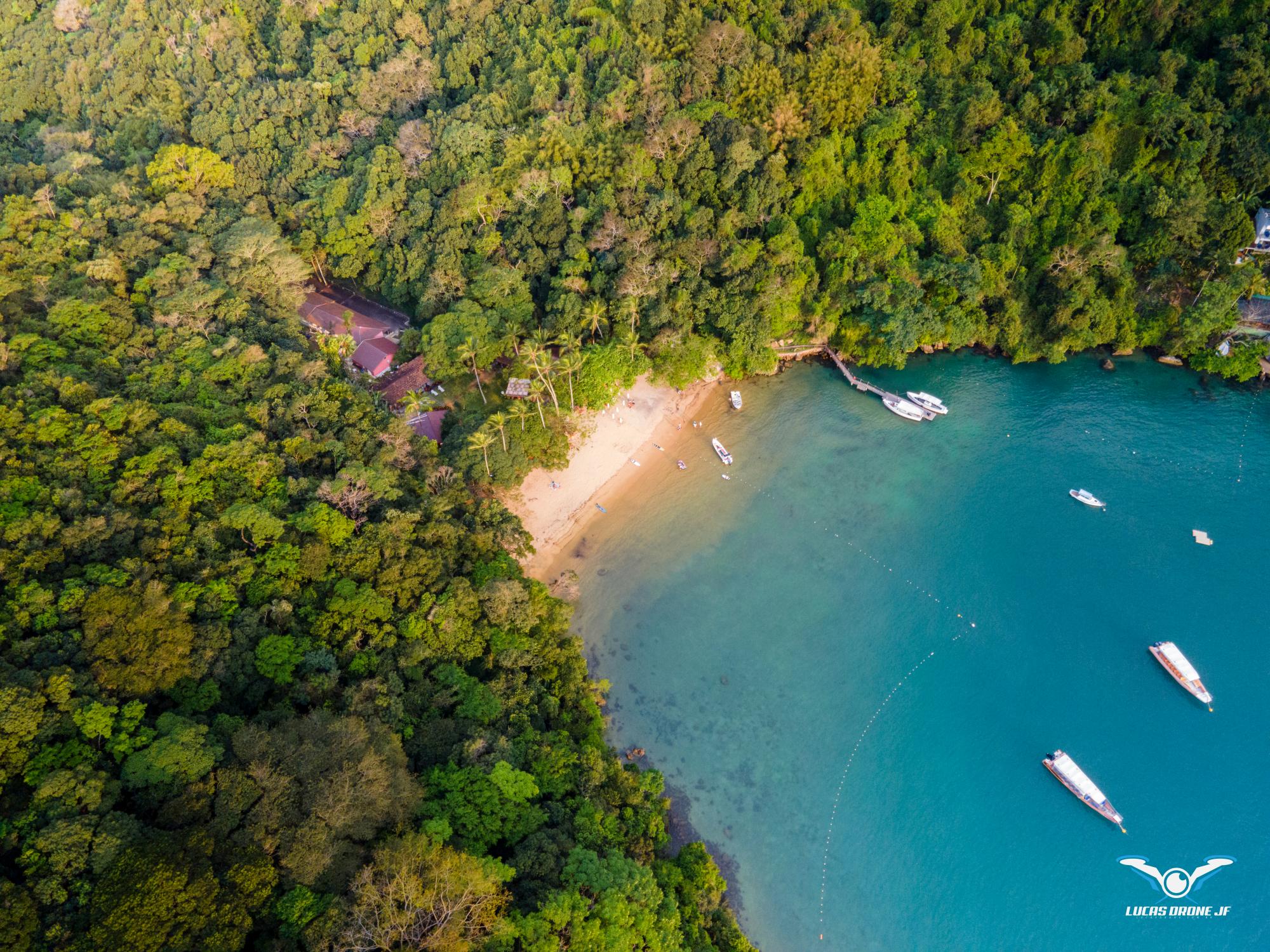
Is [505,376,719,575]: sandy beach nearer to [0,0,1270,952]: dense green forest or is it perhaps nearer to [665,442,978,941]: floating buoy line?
[0,0,1270,952]: dense green forest

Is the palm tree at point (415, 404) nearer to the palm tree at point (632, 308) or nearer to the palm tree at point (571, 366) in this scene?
the palm tree at point (571, 366)

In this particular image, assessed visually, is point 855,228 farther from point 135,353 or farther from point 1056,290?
point 135,353

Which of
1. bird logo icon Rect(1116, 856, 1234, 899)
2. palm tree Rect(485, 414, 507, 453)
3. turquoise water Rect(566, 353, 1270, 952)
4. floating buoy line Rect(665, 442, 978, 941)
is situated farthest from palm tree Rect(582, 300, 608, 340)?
bird logo icon Rect(1116, 856, 1234, 899)

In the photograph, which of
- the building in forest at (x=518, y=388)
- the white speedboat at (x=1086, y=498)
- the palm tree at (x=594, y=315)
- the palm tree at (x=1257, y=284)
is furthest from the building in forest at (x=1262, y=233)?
the building in forest at (x=518, y=388)

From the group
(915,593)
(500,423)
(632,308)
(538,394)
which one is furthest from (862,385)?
(500,423)

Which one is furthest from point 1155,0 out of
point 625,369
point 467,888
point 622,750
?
point 467,888

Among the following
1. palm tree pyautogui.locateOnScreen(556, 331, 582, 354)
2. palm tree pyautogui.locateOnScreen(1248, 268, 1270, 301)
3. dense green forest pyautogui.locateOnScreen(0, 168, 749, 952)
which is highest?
palm tree pyautogui.locateOnScreen(1248, 268, 1270, 301)
